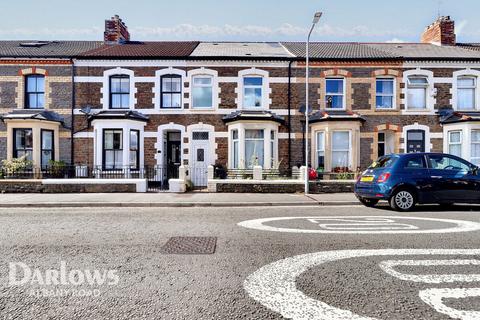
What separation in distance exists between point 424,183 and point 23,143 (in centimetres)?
1924

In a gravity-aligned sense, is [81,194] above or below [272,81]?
below

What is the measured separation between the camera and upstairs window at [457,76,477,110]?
1709 centimetres

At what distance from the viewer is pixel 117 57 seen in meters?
16.7

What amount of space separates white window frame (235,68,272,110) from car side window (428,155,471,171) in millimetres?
9717

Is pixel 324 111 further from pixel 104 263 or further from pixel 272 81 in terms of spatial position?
pixel 104 263

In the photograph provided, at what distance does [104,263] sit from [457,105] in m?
20.3

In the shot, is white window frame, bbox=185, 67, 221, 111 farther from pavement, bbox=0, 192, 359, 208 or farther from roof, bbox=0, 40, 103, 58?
pavement, bbox=0, 192, 359, 208

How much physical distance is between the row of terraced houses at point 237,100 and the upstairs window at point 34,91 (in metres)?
0.06

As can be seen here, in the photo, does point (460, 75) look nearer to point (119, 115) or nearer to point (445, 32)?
point (445, 32)

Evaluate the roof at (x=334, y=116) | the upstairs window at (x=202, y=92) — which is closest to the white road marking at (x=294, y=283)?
the roof at (x=334, y=116)

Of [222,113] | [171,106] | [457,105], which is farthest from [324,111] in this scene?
[171,106]

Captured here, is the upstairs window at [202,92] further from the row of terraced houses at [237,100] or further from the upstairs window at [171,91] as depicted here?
the upstairs window at [171,91]

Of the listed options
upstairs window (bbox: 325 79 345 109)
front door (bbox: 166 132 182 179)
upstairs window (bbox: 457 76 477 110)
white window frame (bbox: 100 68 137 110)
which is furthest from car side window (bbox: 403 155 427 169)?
white window frame (bbox: 100 68 137 110)

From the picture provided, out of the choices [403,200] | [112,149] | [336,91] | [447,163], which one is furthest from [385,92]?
[112,149]
